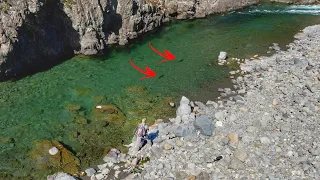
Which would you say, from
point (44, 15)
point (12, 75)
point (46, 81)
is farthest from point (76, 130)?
point (44, 15)

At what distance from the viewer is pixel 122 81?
2908cm

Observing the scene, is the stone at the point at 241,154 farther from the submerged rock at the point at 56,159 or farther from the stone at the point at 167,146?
the submerged rock at the point at 56,159

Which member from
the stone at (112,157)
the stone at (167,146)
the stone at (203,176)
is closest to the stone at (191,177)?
the stone at (203,176)

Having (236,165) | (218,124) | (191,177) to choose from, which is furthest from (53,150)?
(236,165)

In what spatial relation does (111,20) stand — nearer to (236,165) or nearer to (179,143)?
(179,143)

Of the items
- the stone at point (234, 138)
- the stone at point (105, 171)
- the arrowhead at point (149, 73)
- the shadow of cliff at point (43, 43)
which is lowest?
the stone at point (105, 171)

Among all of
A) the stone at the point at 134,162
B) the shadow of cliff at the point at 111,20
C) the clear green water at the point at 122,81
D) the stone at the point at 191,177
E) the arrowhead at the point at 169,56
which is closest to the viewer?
the stone at the point at 191,177

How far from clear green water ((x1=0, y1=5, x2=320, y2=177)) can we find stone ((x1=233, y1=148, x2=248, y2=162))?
7.01 metres

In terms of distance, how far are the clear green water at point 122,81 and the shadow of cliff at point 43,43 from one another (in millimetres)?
1263

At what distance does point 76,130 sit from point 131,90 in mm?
6247

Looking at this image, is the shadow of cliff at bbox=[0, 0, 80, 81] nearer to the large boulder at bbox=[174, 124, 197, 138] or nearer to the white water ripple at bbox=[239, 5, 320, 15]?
the large boulder at bbox=[174, 124, 197, 138]

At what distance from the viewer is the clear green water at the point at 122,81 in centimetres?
2294

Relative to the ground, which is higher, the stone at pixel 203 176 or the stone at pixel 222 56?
the stone at pixel 222 56

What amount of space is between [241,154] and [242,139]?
155cm
